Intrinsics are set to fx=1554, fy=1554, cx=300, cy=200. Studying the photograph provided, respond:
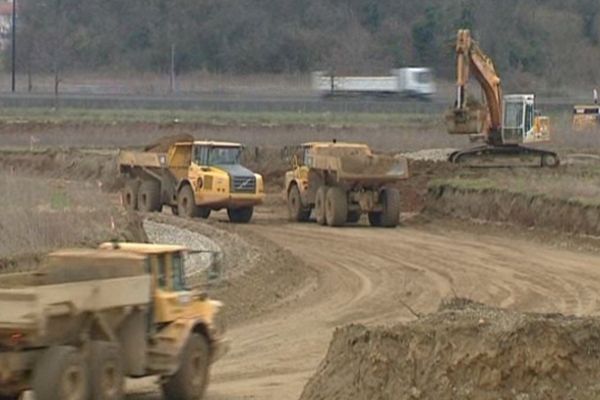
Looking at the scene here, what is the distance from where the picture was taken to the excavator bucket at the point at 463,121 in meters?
48.2

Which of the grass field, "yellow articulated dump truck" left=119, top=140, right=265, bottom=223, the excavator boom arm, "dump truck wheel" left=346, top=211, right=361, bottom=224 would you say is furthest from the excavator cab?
the grass field

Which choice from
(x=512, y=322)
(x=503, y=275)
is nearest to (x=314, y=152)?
(x=503, y=275)

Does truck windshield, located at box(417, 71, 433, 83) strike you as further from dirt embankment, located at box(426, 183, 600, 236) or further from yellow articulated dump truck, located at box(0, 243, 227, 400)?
yellow articulated dump truck, located at box(0, 243, 227, 400)

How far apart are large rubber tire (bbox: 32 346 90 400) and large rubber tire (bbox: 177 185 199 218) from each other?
25.1 meters

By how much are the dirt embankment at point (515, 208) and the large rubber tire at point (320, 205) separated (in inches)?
160

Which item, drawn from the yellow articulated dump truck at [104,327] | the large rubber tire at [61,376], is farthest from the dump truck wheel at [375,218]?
the large rubber tire at [61,376]

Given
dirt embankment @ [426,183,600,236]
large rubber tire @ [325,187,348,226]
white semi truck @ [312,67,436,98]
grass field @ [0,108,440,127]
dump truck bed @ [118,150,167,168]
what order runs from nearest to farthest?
dirt embankment @ [426,183,600,236]
large rubber tire @ [325,187,348,226]
dump truck bed @ [118,150,167,168]
grass field @ [0,108,440,127]
white semi truck @ [312,67,436,98]

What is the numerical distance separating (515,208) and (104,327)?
2482cm

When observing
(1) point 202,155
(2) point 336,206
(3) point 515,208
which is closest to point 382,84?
(1) point 202,155

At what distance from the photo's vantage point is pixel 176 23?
109 metres

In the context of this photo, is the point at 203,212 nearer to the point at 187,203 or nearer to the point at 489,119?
the point at 187,203

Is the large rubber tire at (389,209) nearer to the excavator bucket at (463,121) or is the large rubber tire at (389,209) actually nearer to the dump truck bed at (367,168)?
the dump truck bed at (367,168)

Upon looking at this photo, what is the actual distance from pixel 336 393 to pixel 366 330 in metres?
0.59

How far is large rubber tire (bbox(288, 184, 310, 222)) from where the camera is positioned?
40.1m
